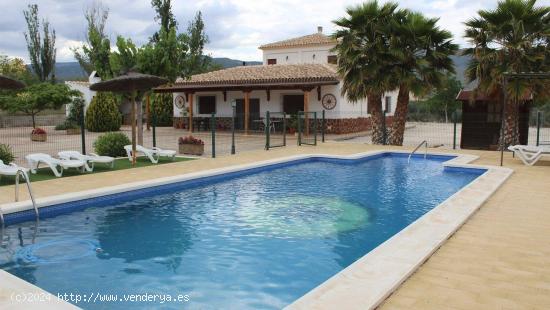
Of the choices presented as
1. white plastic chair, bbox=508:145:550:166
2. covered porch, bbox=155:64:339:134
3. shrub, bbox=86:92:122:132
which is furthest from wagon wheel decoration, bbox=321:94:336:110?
A: white plastic chair, bbox=508:145:550:166

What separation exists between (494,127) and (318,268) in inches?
514

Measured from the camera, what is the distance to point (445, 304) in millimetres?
3699

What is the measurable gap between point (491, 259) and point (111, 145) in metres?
10.9

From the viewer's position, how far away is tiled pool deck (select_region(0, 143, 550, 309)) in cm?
382

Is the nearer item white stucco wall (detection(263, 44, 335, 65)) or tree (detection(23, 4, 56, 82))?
white stucco wall (detection(263, 44, 335, 65))

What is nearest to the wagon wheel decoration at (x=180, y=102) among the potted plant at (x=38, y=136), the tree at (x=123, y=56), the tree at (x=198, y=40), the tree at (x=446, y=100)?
the potted plant at (x=38, y=136)

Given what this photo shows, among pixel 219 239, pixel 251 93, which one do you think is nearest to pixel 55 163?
pixel 219 239

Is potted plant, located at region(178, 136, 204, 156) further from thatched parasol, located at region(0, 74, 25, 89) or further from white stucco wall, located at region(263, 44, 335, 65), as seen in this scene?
white stucco wall, located at region(263, 44, 335, 65)

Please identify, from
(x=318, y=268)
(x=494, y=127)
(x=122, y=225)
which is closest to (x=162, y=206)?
(x=122, y=225)

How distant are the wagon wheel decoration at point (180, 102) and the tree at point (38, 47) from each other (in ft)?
51.3

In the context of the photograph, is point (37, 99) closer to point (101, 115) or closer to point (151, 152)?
point (101, 115)

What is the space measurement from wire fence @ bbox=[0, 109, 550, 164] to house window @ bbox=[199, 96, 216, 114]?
62cm

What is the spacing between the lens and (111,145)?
1328 cm

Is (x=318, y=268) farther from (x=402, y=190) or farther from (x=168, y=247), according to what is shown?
(x=402, y=190)
